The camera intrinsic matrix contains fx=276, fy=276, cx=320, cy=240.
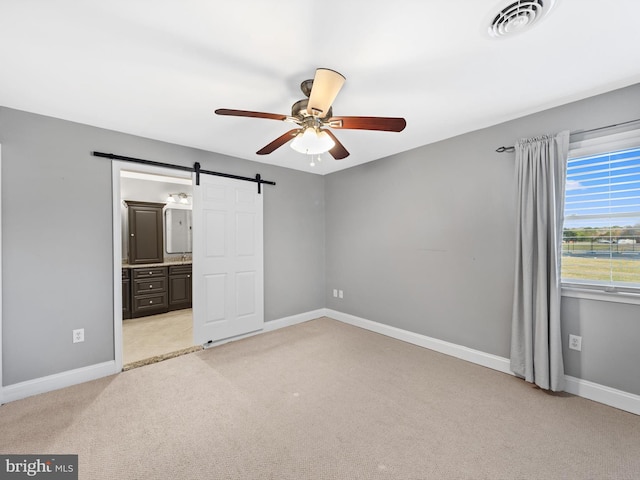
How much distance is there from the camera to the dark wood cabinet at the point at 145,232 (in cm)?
469

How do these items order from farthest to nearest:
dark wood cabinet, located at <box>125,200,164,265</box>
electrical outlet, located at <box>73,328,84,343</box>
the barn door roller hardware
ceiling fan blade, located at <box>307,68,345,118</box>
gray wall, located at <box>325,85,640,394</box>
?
dark wood cabinet, located at <box>125,200,164,265</box> < the barn door roller hardware < electrical outlet, located at <box>73,328,84,343</box> < gray wall, located at <box>325,85,640,394</box> < ceiling fan blade, located at <box>307,68,345,118</box>

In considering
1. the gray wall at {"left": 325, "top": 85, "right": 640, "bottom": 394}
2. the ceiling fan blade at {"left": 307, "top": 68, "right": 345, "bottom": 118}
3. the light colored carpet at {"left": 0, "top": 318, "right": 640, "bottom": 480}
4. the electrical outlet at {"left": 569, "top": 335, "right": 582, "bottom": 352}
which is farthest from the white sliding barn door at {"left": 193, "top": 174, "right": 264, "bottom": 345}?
the electrical outlet at {"left": 569, "top": 335, "right": 582, "bottom": 352}

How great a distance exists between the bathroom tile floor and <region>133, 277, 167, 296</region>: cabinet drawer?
1.40 ft

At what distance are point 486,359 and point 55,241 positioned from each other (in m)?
4.25

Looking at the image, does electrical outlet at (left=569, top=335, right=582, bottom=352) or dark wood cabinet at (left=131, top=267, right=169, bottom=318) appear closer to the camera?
electrical outlet at (left=569, top=335, right=582, bottom=352)

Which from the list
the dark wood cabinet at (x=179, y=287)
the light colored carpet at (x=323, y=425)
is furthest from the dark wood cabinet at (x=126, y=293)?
the light colored carpet at (x=323, y=425)

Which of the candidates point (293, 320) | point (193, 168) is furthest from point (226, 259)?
point (293, 320)

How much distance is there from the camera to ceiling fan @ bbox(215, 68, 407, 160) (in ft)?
5.26

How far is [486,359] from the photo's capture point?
9.16ft

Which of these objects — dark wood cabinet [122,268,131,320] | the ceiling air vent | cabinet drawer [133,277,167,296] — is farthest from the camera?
cabinet drawer [133,277,167,296]

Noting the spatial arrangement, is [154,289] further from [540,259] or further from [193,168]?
[540,259]

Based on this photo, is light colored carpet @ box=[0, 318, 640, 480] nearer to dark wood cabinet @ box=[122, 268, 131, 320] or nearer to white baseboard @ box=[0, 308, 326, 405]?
white baseboard @ box=[0, 308, 326, 405]

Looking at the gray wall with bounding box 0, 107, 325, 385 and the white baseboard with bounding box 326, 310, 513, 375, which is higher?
the gray wall with bounding box 0, 107, 325, 385

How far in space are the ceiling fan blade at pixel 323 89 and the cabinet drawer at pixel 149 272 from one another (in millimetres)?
4179
